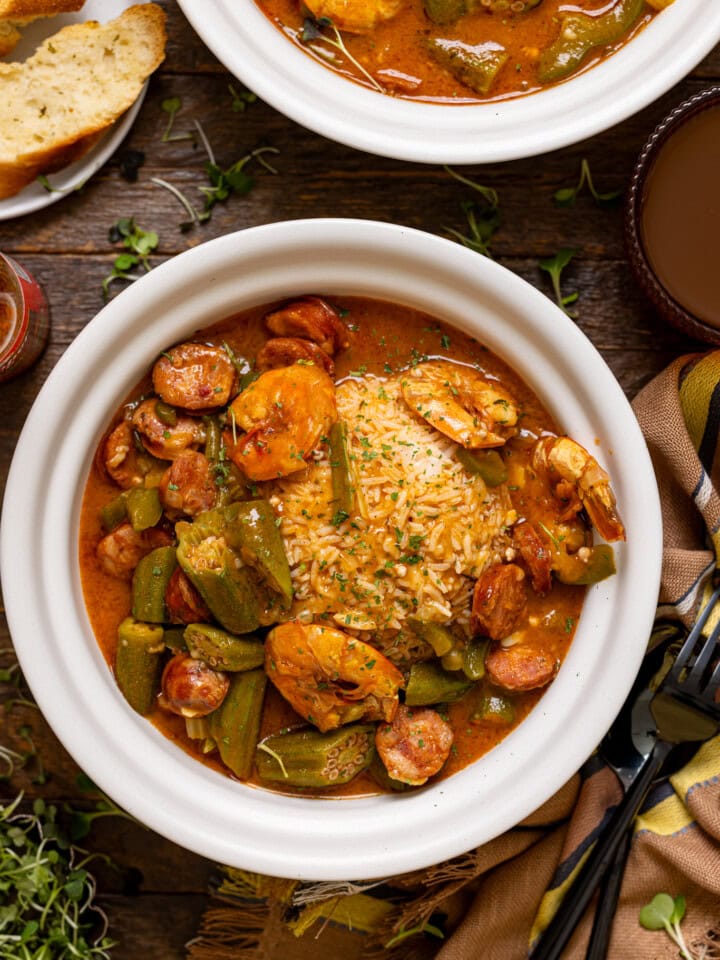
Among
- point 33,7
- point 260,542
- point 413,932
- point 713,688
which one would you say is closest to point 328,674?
point 260,542

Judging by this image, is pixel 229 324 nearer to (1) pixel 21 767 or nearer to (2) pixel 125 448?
(2) pixel 125 448

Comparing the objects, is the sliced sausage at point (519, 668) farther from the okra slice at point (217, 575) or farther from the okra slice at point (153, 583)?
the okra slice at point (153, 583)

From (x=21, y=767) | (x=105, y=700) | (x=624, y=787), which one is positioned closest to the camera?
(x=105, y=700)

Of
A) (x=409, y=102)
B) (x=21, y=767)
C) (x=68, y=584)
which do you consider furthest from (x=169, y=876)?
(x=409, y=102)

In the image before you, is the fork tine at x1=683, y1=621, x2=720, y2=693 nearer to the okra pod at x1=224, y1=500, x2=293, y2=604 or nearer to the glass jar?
the okra pod at x1=224, y1=500, x2=293, y2=604

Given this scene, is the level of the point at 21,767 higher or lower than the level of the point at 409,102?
lower
